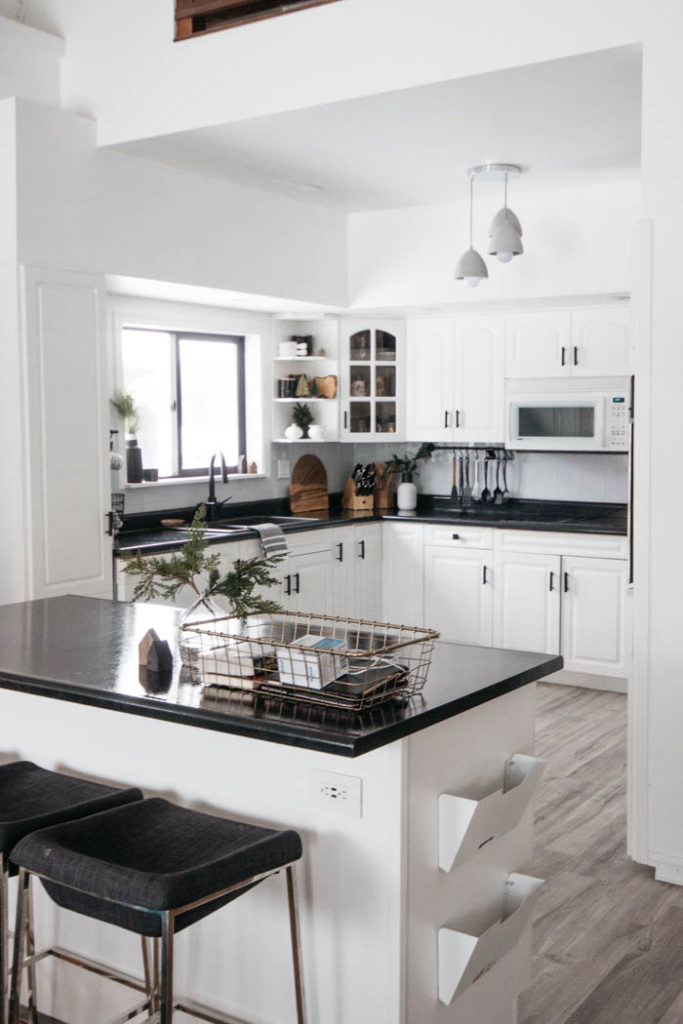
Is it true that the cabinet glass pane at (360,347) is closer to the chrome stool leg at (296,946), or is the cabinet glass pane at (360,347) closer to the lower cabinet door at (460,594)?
the lower cabinet door at (460,594)

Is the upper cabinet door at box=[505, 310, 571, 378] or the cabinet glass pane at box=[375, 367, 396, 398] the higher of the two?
the upper cabinet door at box=[505, 310, 571, 378]

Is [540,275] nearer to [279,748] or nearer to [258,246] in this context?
[258,246]

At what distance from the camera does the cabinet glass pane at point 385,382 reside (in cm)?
676

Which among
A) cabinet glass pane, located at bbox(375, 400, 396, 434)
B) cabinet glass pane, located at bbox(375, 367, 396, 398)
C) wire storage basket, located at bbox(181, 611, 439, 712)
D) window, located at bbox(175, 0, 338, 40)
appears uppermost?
window, located at bbox(175, 0, 338, 40)

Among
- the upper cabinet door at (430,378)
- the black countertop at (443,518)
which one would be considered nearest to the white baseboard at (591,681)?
the black countertop at (443,518)

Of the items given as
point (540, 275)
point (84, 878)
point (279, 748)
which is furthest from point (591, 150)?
point (84, 878)

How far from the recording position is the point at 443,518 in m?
6.46

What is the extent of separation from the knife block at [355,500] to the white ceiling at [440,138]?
1943mm

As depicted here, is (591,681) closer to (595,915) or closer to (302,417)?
(302,417)

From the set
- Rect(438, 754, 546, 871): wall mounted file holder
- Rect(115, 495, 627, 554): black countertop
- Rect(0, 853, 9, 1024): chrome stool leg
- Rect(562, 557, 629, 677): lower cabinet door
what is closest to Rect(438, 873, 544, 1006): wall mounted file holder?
Rect(438, 754, 546, 871): wall mounted file holder

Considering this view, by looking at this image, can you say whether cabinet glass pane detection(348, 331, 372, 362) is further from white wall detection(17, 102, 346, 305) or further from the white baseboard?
the white baseboard

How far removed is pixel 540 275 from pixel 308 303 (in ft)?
4.24

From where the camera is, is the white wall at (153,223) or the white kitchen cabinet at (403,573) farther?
the white kitchen cabinet at (403,573)

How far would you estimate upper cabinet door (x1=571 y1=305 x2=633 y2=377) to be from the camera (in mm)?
5953
